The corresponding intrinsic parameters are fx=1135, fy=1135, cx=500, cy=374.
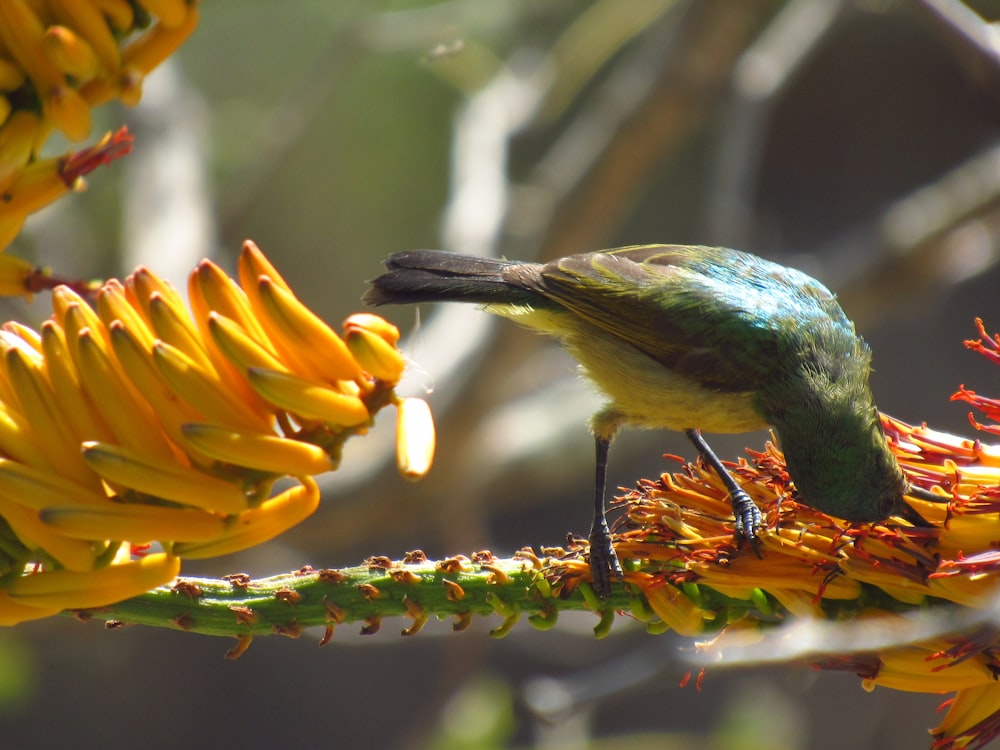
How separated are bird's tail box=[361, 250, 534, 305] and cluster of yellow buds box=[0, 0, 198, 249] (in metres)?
0.62

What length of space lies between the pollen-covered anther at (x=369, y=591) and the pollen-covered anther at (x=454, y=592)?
87 millimetres

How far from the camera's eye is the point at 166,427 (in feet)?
4.23

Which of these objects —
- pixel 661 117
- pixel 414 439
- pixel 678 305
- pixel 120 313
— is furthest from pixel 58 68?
pixel 661 117

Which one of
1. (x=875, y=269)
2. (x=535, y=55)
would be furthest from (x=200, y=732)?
(x=875, y=269)

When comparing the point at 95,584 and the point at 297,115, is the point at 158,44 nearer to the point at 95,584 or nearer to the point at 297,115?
the point at 95,584

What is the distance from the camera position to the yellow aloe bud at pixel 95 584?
127 cm

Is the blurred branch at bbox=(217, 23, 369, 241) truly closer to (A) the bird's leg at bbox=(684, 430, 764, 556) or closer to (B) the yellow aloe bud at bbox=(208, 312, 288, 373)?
(A) the bird's leg at bbox=(684, 430, 764, 556)

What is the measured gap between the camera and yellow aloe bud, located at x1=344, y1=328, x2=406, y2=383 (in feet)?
4.16

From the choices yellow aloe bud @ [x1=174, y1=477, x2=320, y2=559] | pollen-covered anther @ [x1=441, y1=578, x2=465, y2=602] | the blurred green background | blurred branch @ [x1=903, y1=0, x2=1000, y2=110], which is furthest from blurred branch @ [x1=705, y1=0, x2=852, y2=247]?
yellow aloe bud @ [x1=174, y1=477, x2=320, y2=559]

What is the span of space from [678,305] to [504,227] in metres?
2.43

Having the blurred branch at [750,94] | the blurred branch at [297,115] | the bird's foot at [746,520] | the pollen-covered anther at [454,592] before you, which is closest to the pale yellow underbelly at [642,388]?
the bird's foot at [746,520]

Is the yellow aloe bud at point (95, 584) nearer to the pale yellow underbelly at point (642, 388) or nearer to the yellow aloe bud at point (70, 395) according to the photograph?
the yellow aloe bud at point (70, 395)

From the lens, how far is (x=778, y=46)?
5281 millimetres

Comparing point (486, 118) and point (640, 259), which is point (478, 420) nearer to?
point (486, 118)
